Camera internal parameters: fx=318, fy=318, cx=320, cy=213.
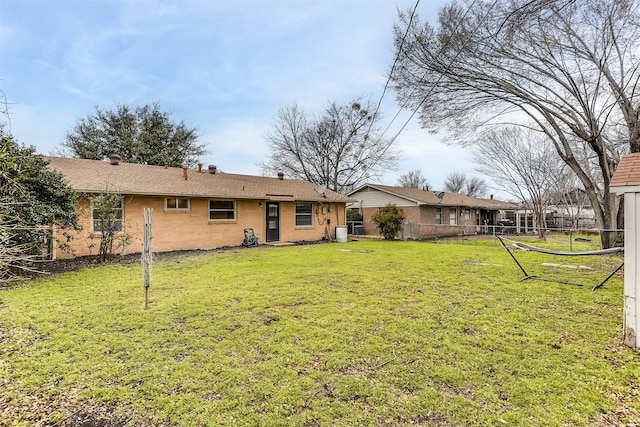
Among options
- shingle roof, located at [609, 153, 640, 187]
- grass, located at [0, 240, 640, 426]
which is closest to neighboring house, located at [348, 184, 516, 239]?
grass, located at [0, 240, 640, 426]

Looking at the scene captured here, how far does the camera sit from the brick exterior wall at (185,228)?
33.4ft

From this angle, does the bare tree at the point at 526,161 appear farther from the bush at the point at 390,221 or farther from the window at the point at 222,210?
the window at the point at 222,210

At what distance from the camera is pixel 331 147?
1045 inches

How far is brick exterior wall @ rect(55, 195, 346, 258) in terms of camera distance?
401 inches

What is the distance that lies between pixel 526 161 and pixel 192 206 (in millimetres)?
17959

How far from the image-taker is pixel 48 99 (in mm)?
11984

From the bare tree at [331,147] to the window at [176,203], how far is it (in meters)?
15.3

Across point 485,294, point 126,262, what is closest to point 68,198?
point 126,262

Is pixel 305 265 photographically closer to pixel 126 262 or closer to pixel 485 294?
pixel 485 294

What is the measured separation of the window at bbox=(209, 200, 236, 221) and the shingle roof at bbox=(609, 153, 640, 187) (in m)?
12.3

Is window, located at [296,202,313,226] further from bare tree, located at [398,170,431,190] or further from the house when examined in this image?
bare tree, located at [398,170,431,190]

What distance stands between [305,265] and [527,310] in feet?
18.1

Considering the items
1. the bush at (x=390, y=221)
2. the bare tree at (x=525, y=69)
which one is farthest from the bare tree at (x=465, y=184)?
the bare tree at (x=525, y=69)

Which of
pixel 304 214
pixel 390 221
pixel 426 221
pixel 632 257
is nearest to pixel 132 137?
pixel 304 214
